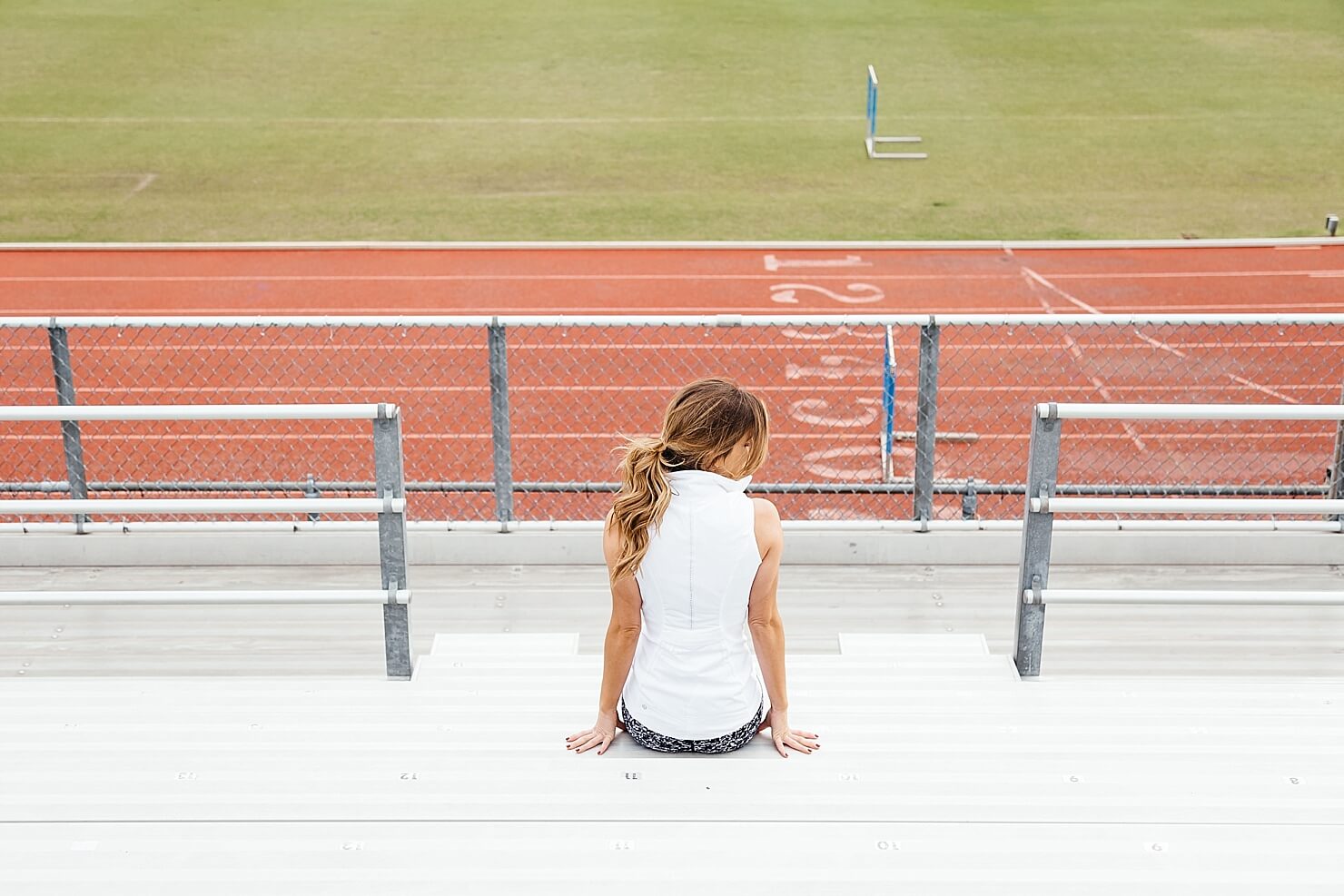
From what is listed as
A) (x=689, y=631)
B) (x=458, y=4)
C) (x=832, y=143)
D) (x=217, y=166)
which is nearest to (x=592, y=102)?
(x=832, y=143)

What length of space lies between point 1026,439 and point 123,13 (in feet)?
96.2

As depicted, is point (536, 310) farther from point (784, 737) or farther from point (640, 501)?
point (640, 501)

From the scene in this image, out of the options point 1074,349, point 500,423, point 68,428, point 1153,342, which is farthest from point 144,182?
point 500,423

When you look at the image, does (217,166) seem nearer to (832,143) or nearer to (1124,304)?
(832,143)

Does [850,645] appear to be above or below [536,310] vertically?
below

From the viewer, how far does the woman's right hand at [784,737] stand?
151 inches

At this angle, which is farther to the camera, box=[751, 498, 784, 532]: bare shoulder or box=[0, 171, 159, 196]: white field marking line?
box=[0, 171, 159, 196]: white field marking line

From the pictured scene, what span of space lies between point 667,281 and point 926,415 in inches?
454

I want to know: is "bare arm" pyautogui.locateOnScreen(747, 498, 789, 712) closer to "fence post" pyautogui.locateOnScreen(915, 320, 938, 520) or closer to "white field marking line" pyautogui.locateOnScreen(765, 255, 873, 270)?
"fence post" pyautogui.locateOnScreen(915, 320, 938, 520)

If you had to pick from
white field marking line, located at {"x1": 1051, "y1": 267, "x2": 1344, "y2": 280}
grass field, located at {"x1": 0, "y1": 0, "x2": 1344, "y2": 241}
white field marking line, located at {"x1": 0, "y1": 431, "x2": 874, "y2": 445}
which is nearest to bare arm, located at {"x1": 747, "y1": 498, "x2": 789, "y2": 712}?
white field marking line, located at {"x1": 0, "y1": 431, "x2": 874, "y2": 445}

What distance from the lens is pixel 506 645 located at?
4.87 metres

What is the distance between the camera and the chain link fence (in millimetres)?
11492

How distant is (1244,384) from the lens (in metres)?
13.6

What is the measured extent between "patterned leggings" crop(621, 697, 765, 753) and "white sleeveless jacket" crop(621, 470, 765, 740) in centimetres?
2
